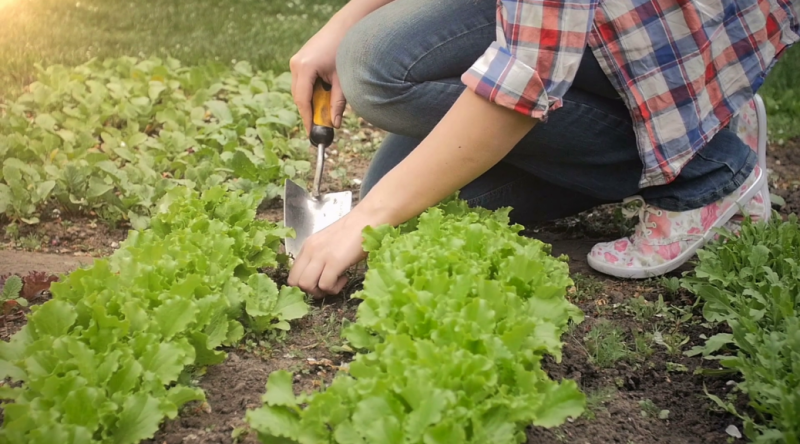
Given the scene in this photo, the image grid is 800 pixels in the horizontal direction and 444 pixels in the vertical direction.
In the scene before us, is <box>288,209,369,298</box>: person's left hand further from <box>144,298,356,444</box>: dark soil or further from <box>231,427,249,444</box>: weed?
<box>231,427,249,444</box>: weed

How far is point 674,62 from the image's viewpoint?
7.45ft

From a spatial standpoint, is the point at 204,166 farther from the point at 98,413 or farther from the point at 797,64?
the point at 797,64

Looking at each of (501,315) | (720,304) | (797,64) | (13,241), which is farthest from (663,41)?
(797,64)

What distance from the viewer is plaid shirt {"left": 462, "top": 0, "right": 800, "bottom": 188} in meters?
1.96

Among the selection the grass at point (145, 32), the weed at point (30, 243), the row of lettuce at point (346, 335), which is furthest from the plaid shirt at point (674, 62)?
the grass at point (145, 32)

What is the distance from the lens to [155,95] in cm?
412

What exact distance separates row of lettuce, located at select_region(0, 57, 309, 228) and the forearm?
1083mm

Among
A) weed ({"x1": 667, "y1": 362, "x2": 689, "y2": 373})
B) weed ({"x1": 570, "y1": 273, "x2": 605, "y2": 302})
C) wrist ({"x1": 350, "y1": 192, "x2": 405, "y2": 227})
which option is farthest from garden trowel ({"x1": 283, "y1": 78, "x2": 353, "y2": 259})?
weed ({"x1": 667, "y1": 362, "x2": 689, "y2": 373})

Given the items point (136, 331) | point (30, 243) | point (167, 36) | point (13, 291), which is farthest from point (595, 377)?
point (167, 36)

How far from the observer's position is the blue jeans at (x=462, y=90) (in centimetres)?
245

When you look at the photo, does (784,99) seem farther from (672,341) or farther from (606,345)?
(606,345)

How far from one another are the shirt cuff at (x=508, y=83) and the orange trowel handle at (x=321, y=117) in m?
0.86

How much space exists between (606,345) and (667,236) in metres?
0.61

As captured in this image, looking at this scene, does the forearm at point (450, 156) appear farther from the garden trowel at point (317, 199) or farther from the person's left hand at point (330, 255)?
the garden trowel at point (317, 199)
